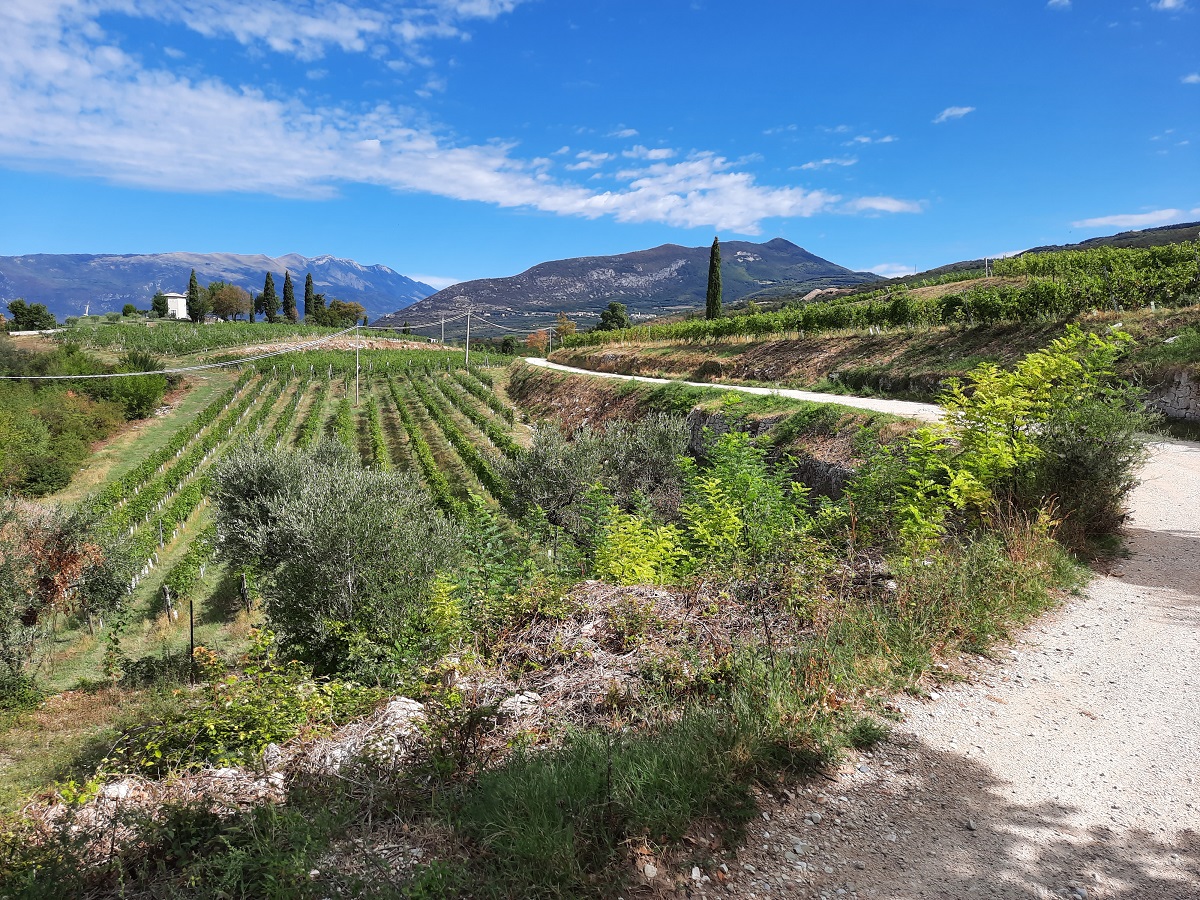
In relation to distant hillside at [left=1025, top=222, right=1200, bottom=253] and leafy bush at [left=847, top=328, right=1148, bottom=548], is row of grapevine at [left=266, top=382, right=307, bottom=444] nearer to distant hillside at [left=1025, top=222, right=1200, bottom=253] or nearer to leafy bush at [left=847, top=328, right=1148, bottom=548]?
leafy bush at [left=847, top=328, right=1148, bottom=548]

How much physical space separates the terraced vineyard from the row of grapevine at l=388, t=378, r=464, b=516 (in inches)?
3.5

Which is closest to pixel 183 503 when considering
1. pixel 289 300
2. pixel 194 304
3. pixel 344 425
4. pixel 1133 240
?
pixel 344 425

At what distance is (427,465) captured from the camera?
105 ft

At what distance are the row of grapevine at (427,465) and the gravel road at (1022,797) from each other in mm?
20798

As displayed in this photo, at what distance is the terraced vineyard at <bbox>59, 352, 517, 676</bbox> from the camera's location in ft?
73.5

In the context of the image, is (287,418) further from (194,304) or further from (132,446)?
(194,304)

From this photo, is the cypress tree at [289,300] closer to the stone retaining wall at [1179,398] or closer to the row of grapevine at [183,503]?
the row of grapevine at [183,503]

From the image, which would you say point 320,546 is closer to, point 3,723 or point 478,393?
point 3,723

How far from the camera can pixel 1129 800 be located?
3.57 meters

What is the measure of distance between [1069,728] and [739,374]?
28885mm

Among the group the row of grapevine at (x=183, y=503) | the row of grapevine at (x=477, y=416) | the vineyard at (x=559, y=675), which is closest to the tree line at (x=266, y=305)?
the row of grapevine at (x=477, y=416)

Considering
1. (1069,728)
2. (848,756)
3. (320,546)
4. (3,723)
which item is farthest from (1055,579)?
(3,723)

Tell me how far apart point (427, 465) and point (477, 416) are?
11.0 m

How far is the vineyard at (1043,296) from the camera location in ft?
62.8
